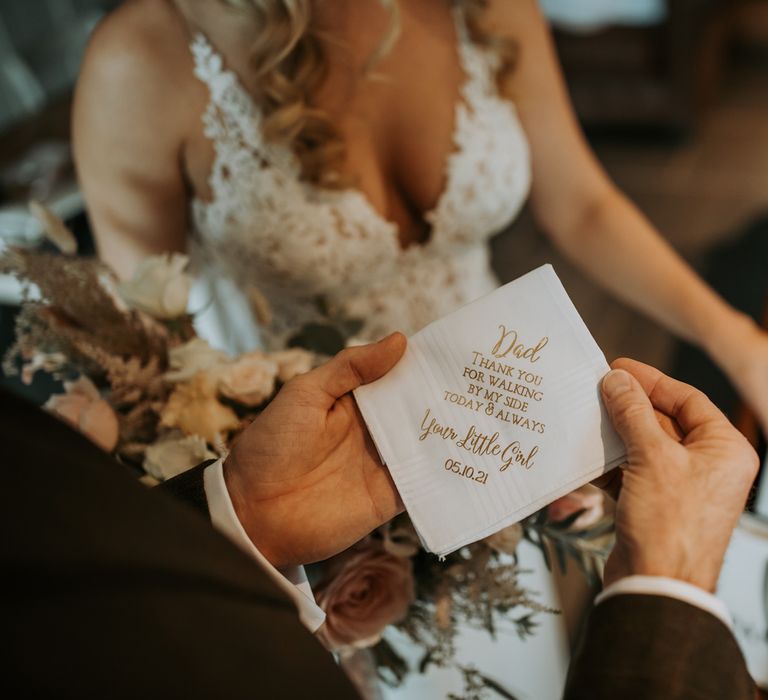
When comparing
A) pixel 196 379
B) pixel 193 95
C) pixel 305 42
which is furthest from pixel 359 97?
pixel 196 379

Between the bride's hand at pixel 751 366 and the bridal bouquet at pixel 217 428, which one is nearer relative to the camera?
the bridal bouquet at pixel 217 428

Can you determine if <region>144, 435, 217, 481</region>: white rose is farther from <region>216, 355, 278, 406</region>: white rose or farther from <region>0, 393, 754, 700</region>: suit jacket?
<region>0, 393, 754, 700</region>: suit jacket

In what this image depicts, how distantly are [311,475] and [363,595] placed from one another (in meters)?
0.13

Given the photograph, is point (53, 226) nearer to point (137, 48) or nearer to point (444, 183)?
point (137, 48)

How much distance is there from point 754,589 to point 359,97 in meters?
0.90

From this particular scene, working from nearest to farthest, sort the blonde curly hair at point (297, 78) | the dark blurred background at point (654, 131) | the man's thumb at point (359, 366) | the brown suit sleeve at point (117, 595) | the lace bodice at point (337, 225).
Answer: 1. the brown suit sleeve at point (117, 595)
2. the man's thumb at point (359, 366)
3. the blonde curly hair at point (297, 78)
4. the lace bodice at point (337, 225)
5. the dark blurred background at point (654, 131)

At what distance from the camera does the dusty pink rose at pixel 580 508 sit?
0.70 meters

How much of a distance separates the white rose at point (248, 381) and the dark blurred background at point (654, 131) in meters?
1.52

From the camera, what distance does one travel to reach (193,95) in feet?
3.49

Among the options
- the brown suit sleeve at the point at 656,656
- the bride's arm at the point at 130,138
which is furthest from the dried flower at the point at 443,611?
the bride's arm at the point at 130,138

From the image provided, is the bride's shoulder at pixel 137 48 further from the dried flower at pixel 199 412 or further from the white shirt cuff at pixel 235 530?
the white shirt cuff at pixel 235 530

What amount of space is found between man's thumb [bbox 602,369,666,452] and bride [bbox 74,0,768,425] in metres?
0.51

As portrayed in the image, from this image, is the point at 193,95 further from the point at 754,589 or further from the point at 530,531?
the point at 754,589

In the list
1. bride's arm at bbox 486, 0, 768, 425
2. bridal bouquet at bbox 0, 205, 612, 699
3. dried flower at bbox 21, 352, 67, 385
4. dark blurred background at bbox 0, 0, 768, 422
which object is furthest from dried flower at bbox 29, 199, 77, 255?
dark blurred background at bbox 0, 0, 768, 422
